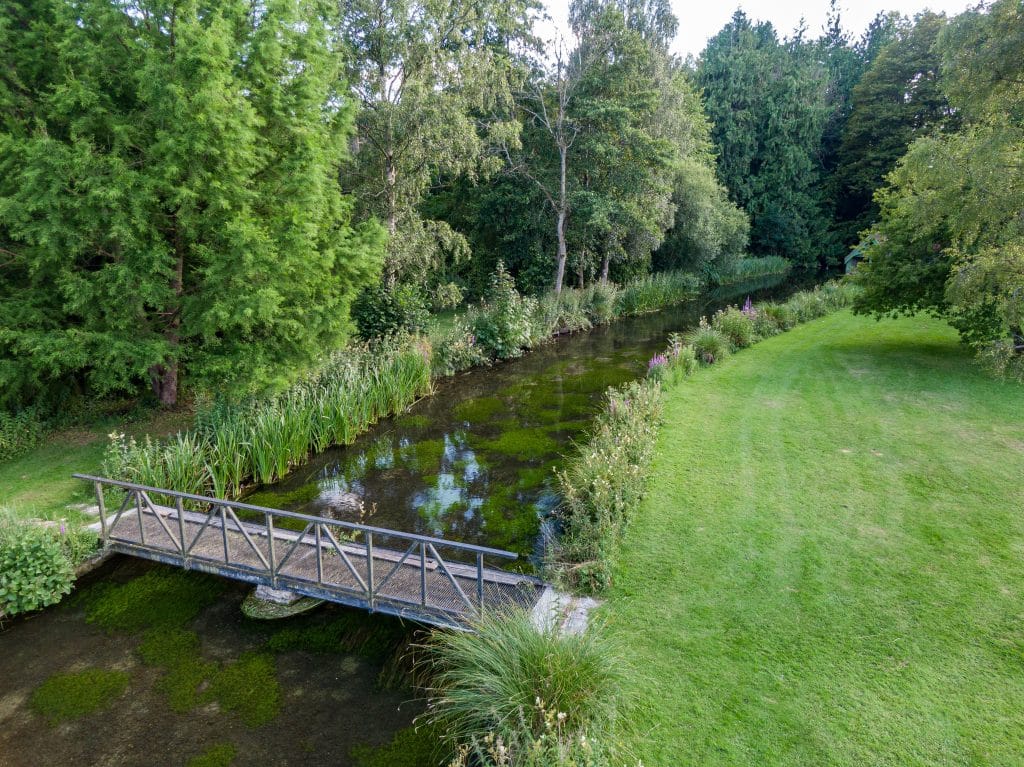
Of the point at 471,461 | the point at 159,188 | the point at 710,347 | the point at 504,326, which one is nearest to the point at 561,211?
the point at 504,326

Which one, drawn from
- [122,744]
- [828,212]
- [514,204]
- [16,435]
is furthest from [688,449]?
[828,212]

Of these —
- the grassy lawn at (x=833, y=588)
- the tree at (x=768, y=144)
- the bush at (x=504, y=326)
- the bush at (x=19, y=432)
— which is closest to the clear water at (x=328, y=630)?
the grassy lawn at (x=833, y=588)

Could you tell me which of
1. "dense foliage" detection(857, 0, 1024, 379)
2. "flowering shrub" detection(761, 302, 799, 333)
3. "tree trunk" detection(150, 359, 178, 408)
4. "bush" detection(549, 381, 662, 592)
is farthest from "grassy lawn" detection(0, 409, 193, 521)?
"flowering shrub" detection(761, 302, 799, 333)

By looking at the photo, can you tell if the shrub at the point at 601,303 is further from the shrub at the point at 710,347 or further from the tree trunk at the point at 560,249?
the shrub at the point at 710,347

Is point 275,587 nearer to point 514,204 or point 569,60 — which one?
point 514,204

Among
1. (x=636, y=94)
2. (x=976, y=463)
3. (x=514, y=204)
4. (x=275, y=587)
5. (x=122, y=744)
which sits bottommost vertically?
(x=122, y=744)

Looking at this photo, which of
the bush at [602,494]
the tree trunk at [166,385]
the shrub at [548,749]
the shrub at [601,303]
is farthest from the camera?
the shrub at [601,303]
